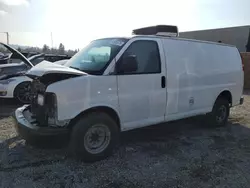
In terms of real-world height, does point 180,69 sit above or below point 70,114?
above

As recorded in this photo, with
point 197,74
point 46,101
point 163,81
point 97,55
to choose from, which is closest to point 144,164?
point 163,81

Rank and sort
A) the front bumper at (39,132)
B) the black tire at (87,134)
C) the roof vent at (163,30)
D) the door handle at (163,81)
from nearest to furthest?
the front bumper at (39,132)
the black tire at (87,134)
the door handle at (163,81)
the roof vent at (163,30)

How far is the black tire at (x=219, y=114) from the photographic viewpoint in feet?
21.0

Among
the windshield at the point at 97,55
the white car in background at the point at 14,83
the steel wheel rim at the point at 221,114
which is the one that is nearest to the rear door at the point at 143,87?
the windshield at the point at 97,55

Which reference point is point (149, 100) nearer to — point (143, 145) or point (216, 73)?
point (143, 145)

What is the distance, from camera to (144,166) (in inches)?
164

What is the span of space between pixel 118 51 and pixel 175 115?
5.78ft

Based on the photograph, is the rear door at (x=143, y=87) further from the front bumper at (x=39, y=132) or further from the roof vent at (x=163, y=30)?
the front bumper at (x=39, y=132)

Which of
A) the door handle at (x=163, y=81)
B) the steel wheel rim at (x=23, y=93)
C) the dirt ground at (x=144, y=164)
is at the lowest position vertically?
the dirt ground at (x=144, y=164)

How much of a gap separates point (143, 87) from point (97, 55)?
94 centimetres

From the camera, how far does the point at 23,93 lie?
27.7 ft

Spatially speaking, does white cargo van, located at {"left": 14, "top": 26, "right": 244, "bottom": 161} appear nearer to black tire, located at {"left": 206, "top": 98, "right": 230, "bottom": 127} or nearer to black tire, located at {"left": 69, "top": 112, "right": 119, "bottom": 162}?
black tire, located at {"left": 69, "top": 112, "right": 119, "bottom": 162}

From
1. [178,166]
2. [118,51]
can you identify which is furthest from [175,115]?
[118,51]

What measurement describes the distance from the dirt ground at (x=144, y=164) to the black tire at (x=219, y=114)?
0.58 meters
